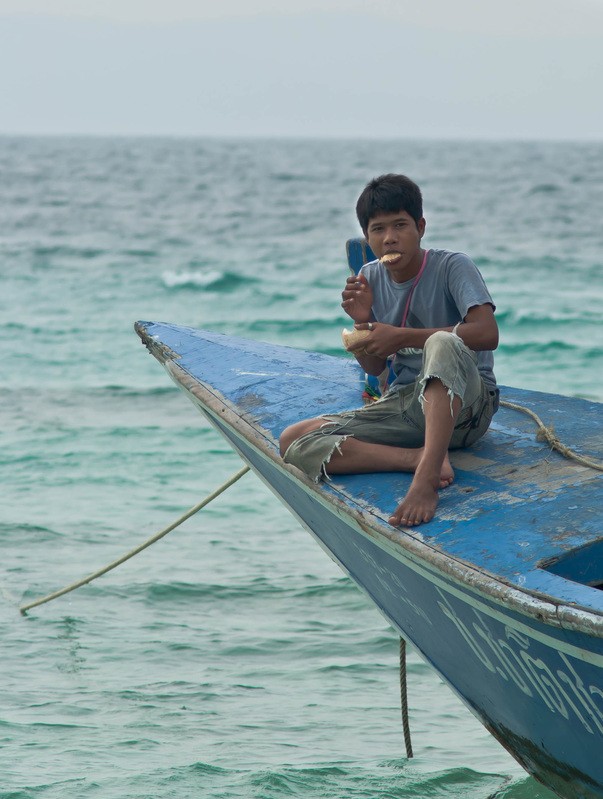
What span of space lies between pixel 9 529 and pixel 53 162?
49107 millimetres

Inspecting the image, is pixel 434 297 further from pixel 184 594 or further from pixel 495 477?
pixel 184 594

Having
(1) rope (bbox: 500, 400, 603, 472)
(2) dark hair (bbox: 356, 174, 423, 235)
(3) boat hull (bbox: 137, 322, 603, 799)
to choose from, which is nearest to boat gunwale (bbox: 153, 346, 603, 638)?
(3) boat hull (bbox: 137, 322, 603, 799)

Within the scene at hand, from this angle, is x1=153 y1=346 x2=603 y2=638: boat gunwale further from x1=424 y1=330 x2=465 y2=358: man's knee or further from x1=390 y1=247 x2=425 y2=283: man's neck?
x1=390 y1=247 x2=425 y2=283: man's neck

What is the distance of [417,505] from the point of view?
2.65 meters

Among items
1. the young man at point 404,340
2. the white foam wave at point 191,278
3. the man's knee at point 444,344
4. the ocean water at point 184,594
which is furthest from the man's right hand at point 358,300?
the white foam wave at point 191,278

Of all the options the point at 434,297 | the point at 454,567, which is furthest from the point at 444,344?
the point at 454,567

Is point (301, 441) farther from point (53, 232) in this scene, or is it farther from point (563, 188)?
point (563, 188)

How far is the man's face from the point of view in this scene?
298 centimetres

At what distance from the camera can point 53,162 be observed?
2057 inches

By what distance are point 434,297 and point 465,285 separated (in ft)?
0.37

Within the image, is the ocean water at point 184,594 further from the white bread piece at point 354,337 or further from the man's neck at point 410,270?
the man's neck at point 410,270

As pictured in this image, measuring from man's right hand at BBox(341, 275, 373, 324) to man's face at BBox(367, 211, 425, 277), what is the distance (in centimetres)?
10

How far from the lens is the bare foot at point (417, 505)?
2.63m

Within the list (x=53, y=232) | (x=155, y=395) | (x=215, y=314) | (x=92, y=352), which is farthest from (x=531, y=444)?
(x=53, y=232)
